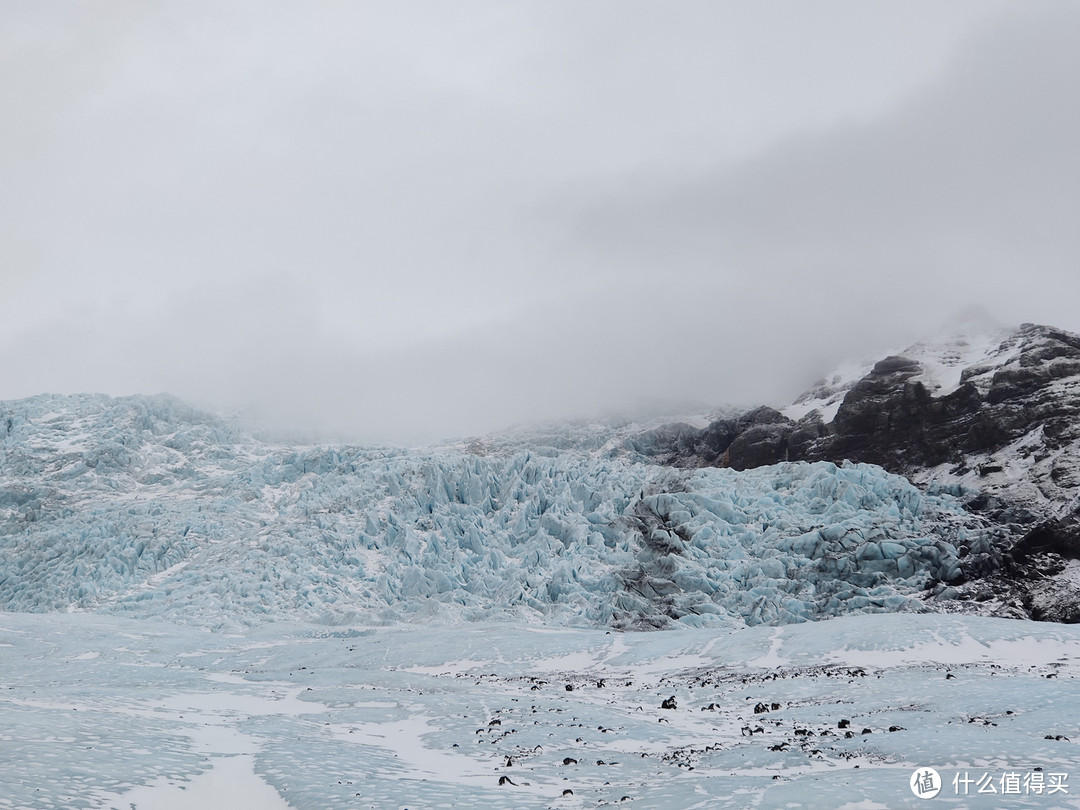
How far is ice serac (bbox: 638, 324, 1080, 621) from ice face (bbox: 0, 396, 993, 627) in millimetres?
4886

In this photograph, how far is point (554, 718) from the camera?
83.0 ft

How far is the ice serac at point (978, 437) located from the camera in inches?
2433

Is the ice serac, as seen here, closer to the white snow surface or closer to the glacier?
the white snow surface

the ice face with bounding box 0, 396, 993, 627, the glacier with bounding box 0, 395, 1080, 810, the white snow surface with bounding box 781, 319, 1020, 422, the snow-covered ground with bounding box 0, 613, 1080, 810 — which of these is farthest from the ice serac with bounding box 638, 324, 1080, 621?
the snow-covered ground with bounding box 0, 613, 1080, 810

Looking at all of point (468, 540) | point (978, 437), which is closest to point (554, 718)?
point (468, 540)

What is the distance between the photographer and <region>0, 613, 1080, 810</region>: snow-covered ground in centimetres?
1512

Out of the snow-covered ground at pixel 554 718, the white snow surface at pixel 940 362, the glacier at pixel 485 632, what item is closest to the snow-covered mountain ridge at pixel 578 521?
the glacier at pixel 485 632

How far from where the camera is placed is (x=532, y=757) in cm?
2003

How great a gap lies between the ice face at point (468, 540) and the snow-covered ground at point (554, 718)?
1374 centimetres

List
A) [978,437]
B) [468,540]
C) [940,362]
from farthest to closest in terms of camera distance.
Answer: [940,362]
[978,437]
[468,540]

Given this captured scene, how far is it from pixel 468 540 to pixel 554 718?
43.2m

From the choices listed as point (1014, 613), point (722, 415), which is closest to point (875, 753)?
point (1014, 613)

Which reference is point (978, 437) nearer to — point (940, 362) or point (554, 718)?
point (940, 362)

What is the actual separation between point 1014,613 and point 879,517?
11013 millimetres
